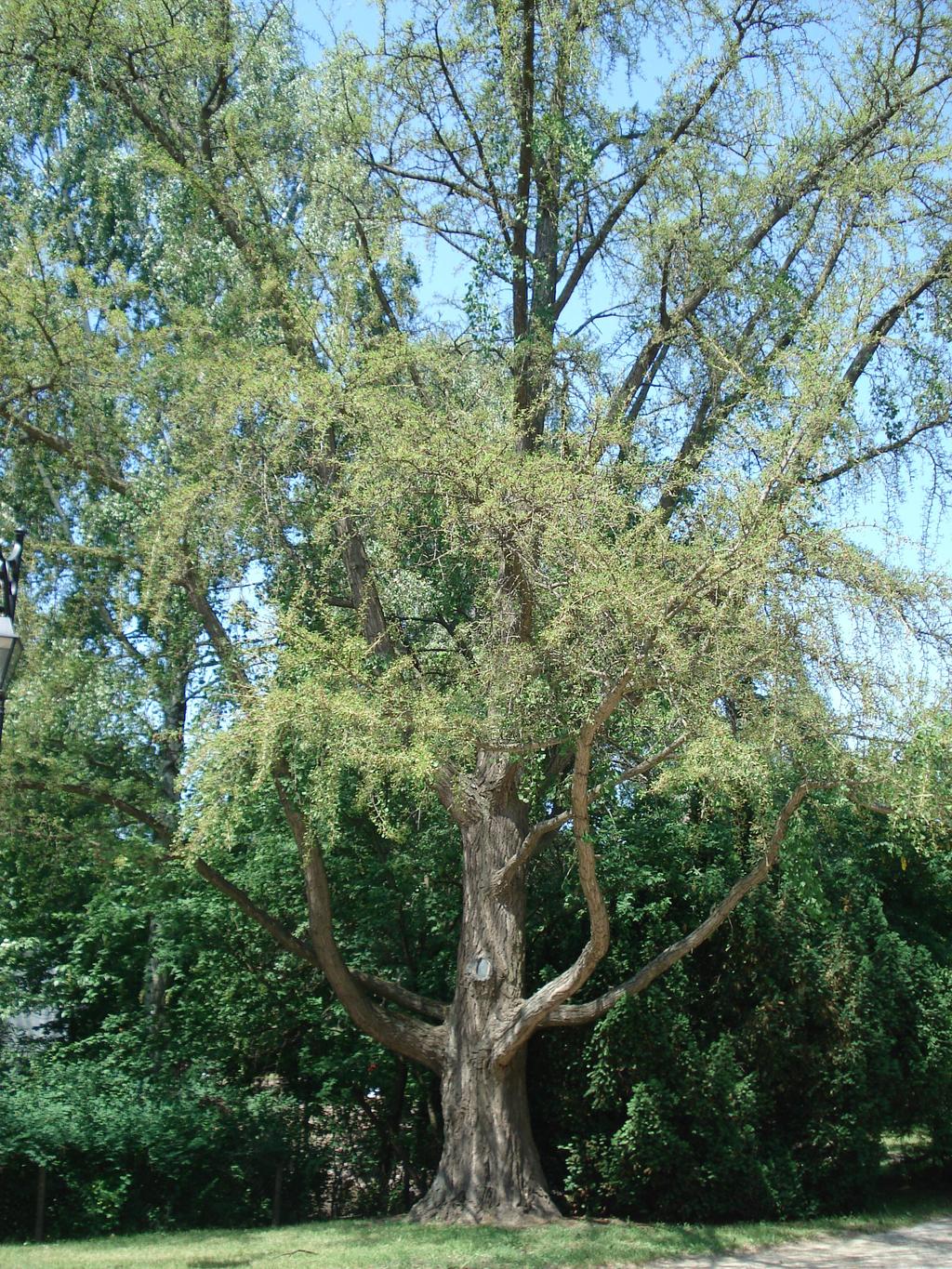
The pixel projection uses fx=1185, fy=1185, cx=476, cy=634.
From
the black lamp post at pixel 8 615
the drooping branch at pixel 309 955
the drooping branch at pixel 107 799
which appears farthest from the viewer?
the drooping branch at pixel 309 955

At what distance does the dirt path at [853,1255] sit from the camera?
28.8ft

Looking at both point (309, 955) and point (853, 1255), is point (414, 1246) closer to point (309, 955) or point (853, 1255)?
point (309, 955)

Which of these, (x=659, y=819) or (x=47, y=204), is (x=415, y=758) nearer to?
(x=659, y=819)

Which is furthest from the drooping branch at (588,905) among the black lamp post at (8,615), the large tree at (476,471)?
the black lamp post at (8,615)

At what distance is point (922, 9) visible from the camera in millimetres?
11539

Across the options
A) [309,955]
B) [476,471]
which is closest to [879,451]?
[476,471]

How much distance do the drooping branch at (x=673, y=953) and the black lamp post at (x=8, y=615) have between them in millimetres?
5787

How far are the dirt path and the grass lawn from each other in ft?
0.78

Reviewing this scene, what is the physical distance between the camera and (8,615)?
6457mm

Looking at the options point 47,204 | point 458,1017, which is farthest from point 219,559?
point 47,204

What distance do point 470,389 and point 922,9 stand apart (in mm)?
5716

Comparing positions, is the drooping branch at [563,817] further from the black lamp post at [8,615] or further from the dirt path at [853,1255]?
the black lamp post at [8,615]

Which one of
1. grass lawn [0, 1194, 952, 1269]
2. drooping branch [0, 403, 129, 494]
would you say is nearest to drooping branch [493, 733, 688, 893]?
grass lawn [0, 1194, 952, 1269]

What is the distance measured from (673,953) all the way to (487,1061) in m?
1.94
